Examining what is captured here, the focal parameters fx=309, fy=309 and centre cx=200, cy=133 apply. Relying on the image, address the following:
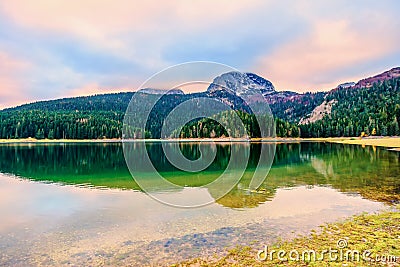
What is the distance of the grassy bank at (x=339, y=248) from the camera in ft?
29.4

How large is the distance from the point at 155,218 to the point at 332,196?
11382 mm

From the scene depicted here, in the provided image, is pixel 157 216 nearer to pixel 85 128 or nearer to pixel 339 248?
pixel 339 248

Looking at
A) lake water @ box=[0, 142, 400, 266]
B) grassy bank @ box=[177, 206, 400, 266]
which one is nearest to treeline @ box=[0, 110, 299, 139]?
lake water @ box=[0, 142, 400, 266]

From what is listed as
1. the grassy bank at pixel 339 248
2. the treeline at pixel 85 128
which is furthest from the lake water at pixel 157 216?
the treeline at pixel 85 128

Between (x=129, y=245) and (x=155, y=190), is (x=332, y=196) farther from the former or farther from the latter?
(x=129, y=245)

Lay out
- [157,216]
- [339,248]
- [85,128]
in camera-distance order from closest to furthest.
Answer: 1. [339,248]
2. [157,216]
3. [85,128]

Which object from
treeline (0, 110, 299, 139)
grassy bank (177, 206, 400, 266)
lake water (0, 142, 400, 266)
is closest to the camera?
grassy bank (177, 206, 400, 266)

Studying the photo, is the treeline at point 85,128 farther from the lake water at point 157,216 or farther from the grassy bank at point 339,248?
the grassy bank at point 339,248

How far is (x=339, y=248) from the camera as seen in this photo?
9930mm

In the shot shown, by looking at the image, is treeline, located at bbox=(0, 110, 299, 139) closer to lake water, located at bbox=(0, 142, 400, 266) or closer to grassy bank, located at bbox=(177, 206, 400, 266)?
lake water, located at bbox=(0, 142, 400, 266)

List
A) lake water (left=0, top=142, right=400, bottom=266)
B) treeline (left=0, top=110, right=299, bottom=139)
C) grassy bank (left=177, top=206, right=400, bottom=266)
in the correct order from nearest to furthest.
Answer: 1. grassy bank (left=177, top=206, right=400, bottom=266)
2. lake water (left=0, top=142, right=400, bottom=266)
3. treeline (left=0, top=110, right=299, bottom=139)

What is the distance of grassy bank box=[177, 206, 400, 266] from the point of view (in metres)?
8.95

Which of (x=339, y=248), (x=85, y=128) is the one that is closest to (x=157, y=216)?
(x=339, y=248)

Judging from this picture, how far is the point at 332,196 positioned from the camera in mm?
19453
